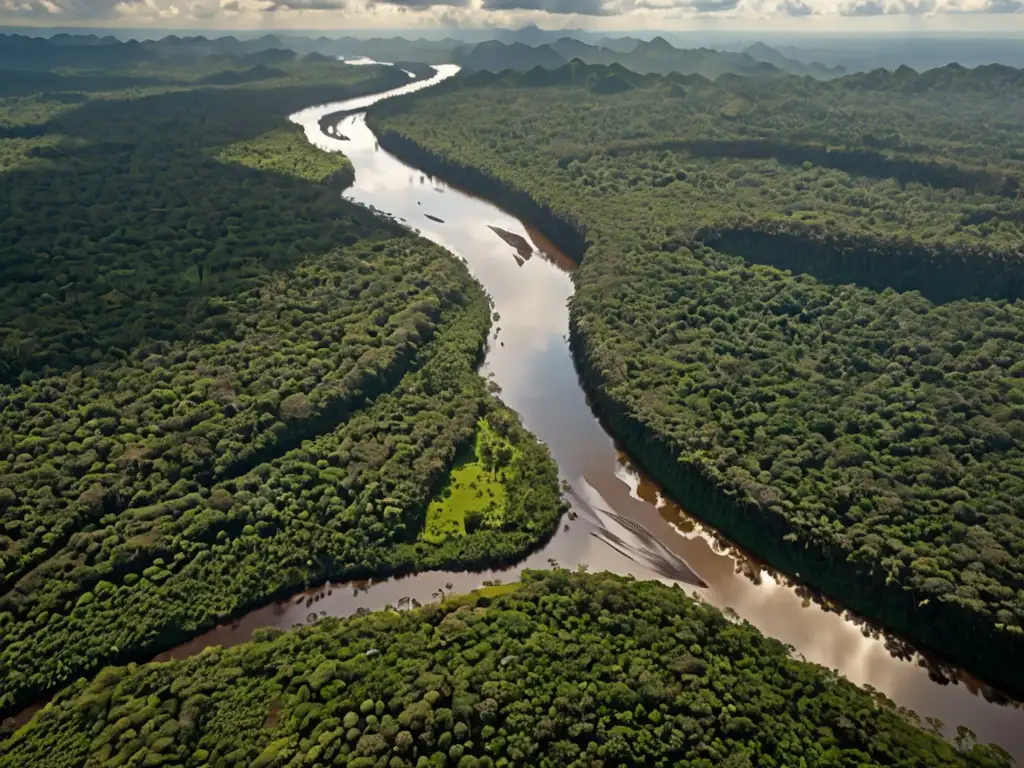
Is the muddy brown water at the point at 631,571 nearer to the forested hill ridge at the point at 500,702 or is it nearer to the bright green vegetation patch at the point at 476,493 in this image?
the forested hill ridge at the point at 500,702

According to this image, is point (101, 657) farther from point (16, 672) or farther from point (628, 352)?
point (628, 352)

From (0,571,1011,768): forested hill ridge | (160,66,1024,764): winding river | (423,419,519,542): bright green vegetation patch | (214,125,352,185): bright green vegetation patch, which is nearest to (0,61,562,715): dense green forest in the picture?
(423,419,519,542): bright green vegetation patch

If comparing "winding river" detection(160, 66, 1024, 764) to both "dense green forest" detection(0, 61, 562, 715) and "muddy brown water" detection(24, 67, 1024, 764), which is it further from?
"dense green forest" detection(0, 61, 562, 715)

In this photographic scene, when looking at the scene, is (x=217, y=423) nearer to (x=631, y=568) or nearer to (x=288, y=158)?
(x=631, y=568)

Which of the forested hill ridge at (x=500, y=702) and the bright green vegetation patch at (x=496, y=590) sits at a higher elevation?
the forested hill ridge at (x=500, y=702)

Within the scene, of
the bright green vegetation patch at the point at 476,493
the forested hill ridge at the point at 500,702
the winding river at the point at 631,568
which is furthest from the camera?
the bright green vegetation patch at the point at 476,493

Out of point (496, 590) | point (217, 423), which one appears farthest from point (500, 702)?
point (217, 423)

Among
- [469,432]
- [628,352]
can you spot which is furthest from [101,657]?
[628,352]

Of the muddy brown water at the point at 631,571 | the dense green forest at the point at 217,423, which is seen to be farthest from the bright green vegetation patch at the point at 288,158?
the muddy brown water at the point at 631,571
